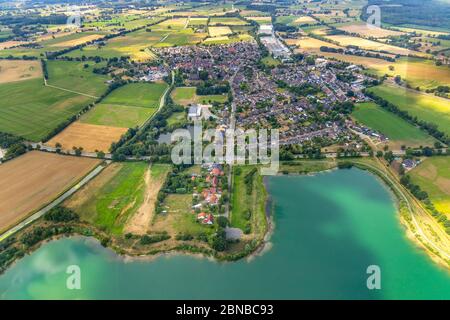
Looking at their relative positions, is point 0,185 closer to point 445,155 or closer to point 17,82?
point 17,82

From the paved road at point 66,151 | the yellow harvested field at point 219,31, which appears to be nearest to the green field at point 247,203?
the paved road at point 66,151

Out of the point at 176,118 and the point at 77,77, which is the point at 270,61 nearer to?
the point at 176,118

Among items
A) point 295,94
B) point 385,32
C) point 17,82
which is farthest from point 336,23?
point 17,82

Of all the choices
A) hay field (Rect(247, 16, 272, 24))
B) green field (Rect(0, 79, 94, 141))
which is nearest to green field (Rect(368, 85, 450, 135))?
green field (Rect(0, 79, 94, 141))

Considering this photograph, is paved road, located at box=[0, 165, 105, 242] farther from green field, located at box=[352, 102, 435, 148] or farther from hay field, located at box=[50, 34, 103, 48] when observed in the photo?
hay field, located at box=[50, 34, 103, 48]

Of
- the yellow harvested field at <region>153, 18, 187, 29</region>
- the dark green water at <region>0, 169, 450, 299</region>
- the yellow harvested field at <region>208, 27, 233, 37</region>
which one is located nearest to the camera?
the dark green water at <region>0, 169, 450, 299</region>

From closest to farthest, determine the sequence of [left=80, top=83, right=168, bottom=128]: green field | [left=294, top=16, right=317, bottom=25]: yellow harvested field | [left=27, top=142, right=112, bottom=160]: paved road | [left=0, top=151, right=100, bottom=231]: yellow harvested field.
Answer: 1. [left=0, top=151, right=100, bottom=231]: yellow harvested field
2. [left=27, top=142, right=112, bottom=160]: paved road
3. [left=80, top=83, right=168, bottom=128]: green field
4. [left=294, top=16, right=317, bottom=25]: yellow harvested field

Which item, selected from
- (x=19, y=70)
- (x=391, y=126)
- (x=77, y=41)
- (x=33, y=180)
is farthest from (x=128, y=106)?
(x=77, y=41)

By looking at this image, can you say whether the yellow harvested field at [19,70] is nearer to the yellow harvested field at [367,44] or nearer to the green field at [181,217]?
the green field at [181,217]
